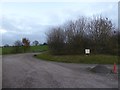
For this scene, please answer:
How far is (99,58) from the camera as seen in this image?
99.4ft

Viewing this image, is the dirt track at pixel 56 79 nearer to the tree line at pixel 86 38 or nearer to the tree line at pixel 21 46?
the tree line at pixel 86 38

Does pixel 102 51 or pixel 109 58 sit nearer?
pixel 109 58

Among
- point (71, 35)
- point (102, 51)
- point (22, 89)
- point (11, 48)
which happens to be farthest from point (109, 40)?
point (11, 48)

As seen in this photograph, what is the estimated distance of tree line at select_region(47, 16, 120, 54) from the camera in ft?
121

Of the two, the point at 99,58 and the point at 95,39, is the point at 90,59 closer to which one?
the point at 99,58

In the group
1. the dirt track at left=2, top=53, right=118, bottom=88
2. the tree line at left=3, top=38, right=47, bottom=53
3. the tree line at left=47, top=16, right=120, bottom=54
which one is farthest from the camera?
the tree line at left=3, top=38, right=47, bottom=53

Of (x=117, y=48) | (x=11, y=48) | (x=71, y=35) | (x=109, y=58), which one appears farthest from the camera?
(x=11, y=48)

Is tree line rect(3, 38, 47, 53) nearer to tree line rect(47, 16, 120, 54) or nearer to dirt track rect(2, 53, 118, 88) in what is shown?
tree line rect(47, 16, 120, 54)

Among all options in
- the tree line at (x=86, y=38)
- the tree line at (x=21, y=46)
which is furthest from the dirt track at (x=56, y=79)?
the tree line at (x=21, y=46)

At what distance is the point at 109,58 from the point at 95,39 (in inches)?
369

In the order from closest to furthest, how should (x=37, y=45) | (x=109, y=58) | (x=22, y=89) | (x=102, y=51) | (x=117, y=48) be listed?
1. (x=22, y=89)
2. (x=109, y=58)
3. (x=117, y=48)
4. (x=102, y=51)
5. (x=37, y=45)

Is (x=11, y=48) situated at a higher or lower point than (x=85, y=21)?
lower

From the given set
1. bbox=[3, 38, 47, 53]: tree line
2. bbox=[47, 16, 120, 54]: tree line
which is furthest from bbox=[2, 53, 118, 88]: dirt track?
bbox=[3, 38, 47, 53]: tree line

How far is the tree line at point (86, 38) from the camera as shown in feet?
121
